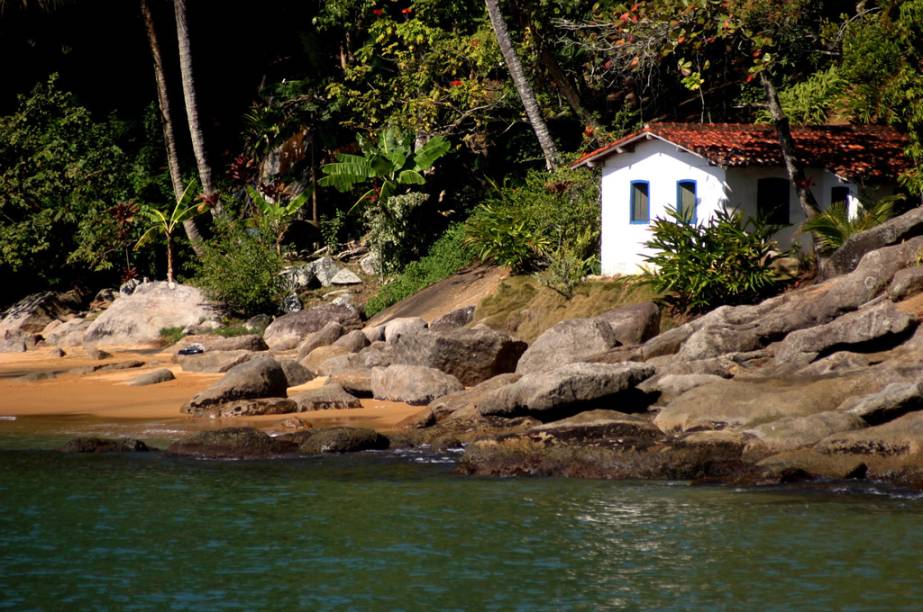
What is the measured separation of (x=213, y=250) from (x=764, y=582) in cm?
2372

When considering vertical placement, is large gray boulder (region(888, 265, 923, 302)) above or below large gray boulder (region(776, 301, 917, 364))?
above

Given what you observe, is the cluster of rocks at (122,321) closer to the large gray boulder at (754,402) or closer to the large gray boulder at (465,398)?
the large gray boulder at (465,398)

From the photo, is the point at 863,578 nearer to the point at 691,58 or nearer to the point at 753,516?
the point at 753,516

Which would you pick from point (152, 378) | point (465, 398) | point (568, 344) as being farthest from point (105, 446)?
point (568, 344)

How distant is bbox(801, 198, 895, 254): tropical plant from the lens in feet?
80.5

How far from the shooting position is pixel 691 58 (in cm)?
3127

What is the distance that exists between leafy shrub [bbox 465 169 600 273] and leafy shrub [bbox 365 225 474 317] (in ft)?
3.28

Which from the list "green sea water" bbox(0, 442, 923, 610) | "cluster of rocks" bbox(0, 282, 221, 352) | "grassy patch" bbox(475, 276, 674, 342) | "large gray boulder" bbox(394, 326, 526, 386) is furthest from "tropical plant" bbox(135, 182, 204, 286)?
"green sea water" bbox(0, 442, 923, 610)

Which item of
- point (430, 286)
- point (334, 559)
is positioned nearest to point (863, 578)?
point (334, 559)

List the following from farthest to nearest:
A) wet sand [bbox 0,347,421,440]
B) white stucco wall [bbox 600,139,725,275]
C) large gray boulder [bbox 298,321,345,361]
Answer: large gray boulder [bbox 298,321,345,361], white stucco wall [bbox 600,139,725,275], wet sand [bbox 0,347,421,440]

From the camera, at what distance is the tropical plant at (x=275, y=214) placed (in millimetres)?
34688

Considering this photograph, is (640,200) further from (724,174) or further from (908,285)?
(908,285)

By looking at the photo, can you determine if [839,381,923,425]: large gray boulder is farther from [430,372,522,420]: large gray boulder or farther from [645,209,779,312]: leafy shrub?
[645,209,779,312]: leafy shrub

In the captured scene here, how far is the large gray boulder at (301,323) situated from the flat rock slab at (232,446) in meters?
11.6
